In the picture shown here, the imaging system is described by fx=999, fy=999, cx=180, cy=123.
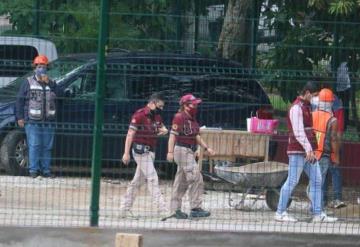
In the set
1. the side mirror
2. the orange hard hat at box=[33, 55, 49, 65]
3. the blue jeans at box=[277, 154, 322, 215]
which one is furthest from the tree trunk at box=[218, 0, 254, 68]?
the orange hard hat at box=[33, 55, 49, 65]

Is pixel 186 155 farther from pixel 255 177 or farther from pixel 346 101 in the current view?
pixel 346 101

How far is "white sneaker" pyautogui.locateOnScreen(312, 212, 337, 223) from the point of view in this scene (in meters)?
11.2

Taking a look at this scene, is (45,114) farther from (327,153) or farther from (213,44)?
(327,153)

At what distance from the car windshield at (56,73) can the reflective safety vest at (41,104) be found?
30 centimetres

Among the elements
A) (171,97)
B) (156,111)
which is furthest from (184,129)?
(171,97)

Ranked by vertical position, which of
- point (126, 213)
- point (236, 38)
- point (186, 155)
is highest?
point (236, 38)

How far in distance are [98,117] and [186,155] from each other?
1.95 m

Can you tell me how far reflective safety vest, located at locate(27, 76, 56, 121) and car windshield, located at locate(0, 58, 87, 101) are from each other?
0.99ft

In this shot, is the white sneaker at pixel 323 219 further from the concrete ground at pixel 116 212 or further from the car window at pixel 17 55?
the car window at pixel 17 55

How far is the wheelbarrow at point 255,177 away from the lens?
1238 centimetres

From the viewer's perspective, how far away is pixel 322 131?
40.5 ft

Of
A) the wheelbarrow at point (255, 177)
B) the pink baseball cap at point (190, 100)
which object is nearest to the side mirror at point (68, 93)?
the pink baseball cap at point (190, 100)

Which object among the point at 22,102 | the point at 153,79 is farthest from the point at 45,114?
the point at 153,79

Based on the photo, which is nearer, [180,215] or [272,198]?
[180,215]
